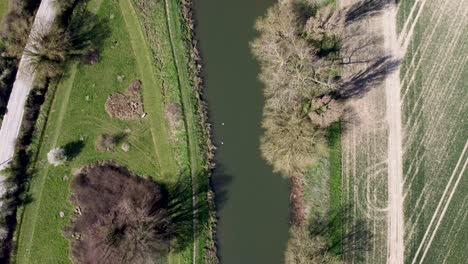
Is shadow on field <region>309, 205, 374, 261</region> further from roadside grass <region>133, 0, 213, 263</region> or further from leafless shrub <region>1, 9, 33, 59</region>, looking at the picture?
leafless shrub <region>1, 9, 33, 59</region>

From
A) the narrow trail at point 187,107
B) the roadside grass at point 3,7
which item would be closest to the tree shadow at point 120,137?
the narrow trail at point 187,107

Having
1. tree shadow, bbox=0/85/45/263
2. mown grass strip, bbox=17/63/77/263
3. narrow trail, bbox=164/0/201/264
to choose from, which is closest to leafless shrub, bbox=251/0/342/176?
narrow trail, bbox=164/0/201/264

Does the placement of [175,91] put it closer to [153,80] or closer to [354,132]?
[153,80]

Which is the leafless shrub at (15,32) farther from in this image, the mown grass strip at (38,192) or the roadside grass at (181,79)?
the roadside grass at (181,79)

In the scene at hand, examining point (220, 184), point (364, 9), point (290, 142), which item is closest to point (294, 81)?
point (290, 142)

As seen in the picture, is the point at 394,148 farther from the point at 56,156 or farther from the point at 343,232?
the point at 56,156

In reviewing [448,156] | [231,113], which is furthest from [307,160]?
[448,156]
